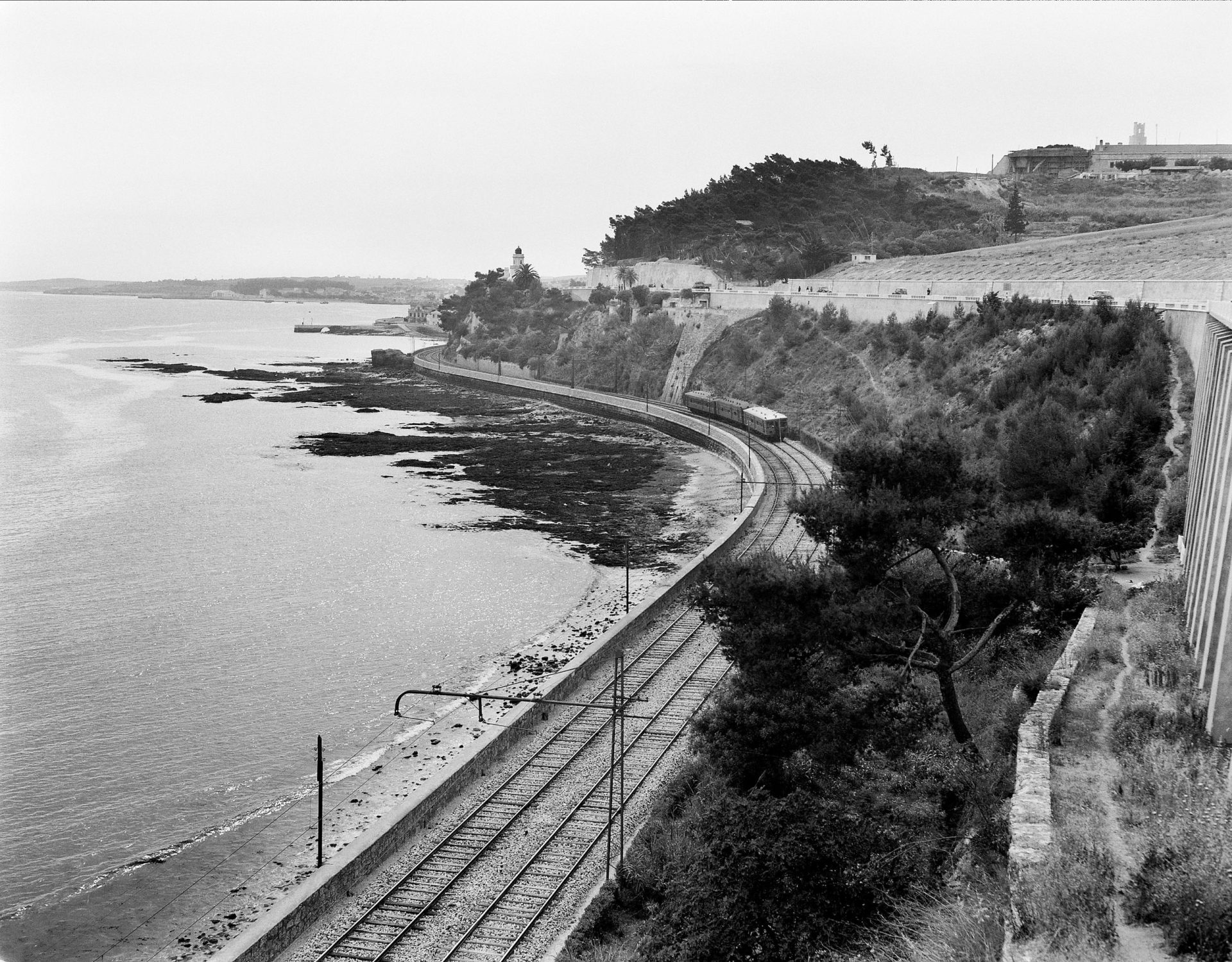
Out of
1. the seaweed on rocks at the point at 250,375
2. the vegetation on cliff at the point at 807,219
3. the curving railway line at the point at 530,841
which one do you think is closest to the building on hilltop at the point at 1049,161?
the vegetation on cliff at the point at 807,219

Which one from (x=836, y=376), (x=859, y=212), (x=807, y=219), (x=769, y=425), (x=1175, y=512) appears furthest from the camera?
(x=859, y=212)

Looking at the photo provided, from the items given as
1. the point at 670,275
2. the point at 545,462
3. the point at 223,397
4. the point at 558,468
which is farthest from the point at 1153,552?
the point at 670,275

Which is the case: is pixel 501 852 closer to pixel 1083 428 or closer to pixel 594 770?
pixel 594 770

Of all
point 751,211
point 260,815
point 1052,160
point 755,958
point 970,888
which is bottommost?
point 260,815

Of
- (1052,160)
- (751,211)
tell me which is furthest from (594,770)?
(1052,160)

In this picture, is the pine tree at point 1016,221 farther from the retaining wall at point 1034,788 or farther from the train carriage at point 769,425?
the retaining wall at point 1034,788

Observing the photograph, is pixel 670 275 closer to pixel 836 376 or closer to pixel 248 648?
pixel 836 376

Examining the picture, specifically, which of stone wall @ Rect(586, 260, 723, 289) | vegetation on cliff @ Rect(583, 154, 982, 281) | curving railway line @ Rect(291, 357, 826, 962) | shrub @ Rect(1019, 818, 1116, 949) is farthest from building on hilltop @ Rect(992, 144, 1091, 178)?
shrub @ Rect(1019, 818, 1116, 949)
